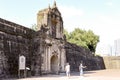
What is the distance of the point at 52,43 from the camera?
75.2 feet

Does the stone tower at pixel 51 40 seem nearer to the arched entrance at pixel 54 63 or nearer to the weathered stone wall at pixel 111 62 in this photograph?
the arched entrance at pixel 54 63

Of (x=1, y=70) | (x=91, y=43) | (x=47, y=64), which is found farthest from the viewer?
(x=91, y=43)

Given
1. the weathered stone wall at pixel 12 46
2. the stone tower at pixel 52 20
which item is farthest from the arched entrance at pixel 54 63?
the weathered stone wall at pixel 12 46

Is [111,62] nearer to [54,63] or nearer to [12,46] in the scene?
[54,63]

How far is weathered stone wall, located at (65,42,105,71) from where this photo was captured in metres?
30.3

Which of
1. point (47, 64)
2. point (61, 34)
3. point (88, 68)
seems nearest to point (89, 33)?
point (88, 68)

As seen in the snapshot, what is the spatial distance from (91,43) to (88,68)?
49.6ft

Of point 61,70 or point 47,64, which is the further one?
point 61,70

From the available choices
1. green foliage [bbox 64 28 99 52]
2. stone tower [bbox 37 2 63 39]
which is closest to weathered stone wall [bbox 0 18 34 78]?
stone tower [bbox 37 2 63 39]

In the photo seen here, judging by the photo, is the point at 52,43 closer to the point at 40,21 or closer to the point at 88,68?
the point at 40,21

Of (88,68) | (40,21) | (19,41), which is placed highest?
(40,21)

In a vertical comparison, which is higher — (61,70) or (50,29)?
(50,29)

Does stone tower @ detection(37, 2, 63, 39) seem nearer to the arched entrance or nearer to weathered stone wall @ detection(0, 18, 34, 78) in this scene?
the arched entrance

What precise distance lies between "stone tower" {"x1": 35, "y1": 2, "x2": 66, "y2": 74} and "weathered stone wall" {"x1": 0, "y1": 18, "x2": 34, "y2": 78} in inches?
50.8
